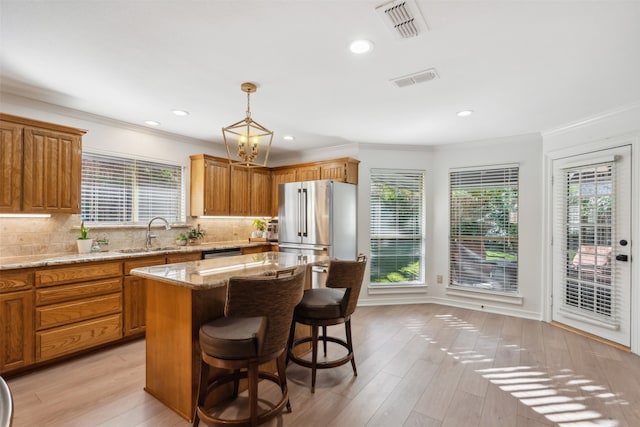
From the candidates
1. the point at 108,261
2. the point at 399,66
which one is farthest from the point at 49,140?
the point at 399,66

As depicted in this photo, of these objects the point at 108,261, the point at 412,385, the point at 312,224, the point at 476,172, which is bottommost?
the point at 412,385

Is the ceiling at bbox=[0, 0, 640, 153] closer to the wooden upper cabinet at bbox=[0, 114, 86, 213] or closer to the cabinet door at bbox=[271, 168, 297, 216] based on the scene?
the wooden upper cabinet at bbox=[0, 114, 86, 213]

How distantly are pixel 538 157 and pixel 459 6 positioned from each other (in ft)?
11.1

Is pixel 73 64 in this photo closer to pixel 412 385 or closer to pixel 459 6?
pixel 459 6

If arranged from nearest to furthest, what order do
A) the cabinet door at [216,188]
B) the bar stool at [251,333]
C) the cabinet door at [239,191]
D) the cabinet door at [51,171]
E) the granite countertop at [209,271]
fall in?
the bar stool at [251,333]
the granite countertop at [209,271]
the cabinet door at [51,171]
the cabinet door at [216,188]
the cabinet door at [239,191]

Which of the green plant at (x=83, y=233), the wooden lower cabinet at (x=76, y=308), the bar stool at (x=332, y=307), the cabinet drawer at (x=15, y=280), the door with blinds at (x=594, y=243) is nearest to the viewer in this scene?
the bar stool at (x=332, y=307)

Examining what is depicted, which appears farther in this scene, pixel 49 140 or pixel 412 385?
pixel 49 140

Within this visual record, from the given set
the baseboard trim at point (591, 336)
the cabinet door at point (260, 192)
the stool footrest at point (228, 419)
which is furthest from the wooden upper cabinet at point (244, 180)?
the baseboard trim at point (591, 336)

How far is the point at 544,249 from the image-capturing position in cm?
422

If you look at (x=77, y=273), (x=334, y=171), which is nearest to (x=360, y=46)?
(x=334, y=171)

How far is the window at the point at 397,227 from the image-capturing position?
505cm

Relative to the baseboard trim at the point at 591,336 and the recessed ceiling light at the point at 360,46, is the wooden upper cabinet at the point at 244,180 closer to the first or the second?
the recessed ceiling light at the point at 360,46

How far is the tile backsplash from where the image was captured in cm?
310

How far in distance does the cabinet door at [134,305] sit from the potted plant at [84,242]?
0.64 meters
